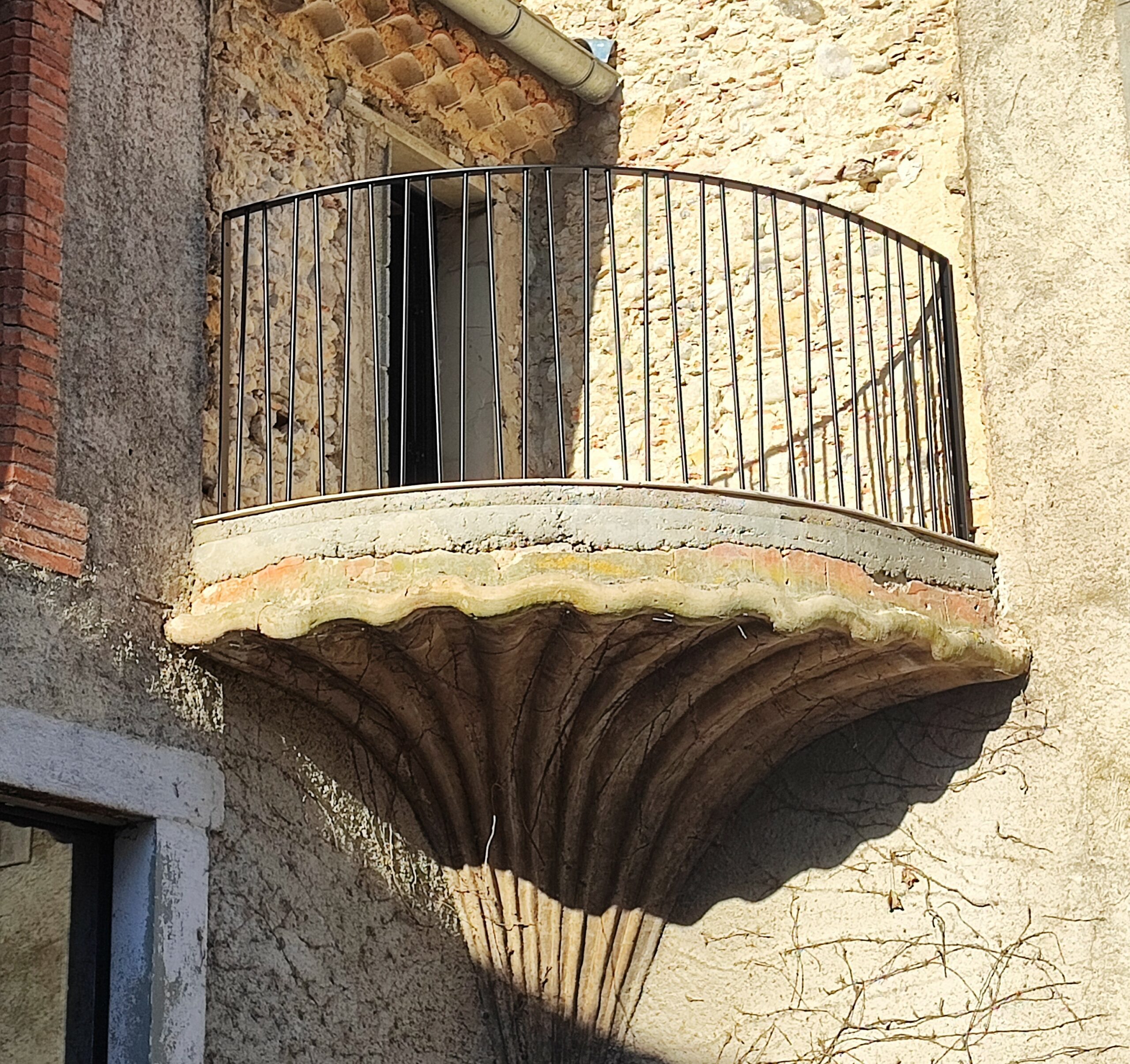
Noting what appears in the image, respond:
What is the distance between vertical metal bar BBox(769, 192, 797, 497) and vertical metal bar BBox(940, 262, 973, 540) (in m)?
0.56

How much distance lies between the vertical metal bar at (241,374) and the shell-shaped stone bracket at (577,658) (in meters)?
0.24

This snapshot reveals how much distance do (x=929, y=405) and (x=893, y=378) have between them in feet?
0.55

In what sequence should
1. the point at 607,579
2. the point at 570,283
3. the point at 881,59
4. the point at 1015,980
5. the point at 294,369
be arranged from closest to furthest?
the point at 607,579
the point at 1015,980
the point at 294,369
the point at 881,59
the point at 570,283

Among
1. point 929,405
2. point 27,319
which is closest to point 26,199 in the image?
point 27,319

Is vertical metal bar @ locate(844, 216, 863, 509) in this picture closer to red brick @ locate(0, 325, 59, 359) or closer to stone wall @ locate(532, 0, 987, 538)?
stone wall @ locate(532, 0, 987, 538)

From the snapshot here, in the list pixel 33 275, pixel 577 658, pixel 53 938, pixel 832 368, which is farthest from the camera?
pixel 832 368

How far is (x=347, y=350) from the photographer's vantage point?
625cm

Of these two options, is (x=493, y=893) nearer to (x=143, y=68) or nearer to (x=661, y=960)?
(x=661, y=960)

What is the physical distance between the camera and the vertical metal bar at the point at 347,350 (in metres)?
6.06

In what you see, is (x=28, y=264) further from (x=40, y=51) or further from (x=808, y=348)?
(x=808, y=348)

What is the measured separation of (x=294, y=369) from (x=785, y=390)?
69.2 inches

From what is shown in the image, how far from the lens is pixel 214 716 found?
18.7 ft

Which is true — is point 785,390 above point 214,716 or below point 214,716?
above

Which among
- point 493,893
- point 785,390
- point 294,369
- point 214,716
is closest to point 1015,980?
point 493,893
